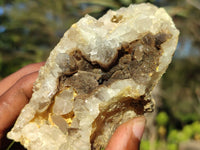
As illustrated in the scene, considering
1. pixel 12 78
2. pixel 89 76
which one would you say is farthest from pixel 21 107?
pixel 89 76

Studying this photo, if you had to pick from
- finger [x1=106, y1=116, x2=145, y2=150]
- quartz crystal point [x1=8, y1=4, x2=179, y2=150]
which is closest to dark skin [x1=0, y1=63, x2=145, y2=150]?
finger [x1=106, y1=116, x2=145, y2=150]

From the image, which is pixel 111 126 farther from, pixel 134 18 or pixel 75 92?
pixel 134 18

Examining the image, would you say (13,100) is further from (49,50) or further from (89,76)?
(49,50)

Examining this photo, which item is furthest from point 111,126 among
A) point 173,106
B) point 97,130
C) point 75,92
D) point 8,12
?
point 8,12

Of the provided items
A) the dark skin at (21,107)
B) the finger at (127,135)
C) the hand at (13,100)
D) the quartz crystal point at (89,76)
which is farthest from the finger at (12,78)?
the finger at (127,135)

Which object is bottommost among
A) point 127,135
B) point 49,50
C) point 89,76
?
point 49,50

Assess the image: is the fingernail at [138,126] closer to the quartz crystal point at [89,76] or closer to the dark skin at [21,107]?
the dark skin at [21,107]

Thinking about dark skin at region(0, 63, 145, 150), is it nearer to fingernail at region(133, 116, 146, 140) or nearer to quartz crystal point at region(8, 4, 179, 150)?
fingernail at region(133, 116, 146, 140)
